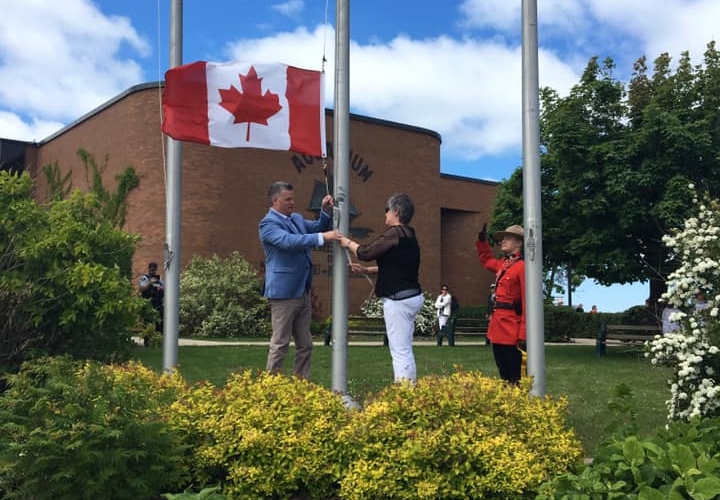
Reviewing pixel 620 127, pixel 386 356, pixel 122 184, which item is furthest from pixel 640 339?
pixel 122 184

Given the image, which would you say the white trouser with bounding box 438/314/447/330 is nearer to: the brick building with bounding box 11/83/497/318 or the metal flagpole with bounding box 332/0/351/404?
the brick building with bounding box 11/83/497/318

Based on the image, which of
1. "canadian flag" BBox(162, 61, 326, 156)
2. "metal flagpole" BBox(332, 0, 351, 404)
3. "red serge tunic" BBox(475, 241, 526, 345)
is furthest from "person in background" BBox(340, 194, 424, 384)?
"canadian flag" BBox(162, 61, 326, 156)

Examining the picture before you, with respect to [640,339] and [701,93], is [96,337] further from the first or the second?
[701,93]

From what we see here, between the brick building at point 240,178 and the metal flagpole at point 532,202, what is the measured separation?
17.4m

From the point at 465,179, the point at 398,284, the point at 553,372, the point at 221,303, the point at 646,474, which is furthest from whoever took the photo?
the point at 465,179

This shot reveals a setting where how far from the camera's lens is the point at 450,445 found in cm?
374

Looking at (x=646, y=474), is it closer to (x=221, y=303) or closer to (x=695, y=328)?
(x=695, y=328)

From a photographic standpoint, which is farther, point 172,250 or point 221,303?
point 221,303

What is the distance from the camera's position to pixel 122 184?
25.4 metres

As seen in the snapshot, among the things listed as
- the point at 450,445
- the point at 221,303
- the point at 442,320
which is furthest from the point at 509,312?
the point at 221,303

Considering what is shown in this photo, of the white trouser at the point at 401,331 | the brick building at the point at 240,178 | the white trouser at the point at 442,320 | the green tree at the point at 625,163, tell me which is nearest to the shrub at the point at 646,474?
the white trouser at the point at 401,331

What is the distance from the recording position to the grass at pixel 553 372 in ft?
23.5

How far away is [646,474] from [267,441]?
1930mm

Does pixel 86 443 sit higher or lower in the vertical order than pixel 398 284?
lower
